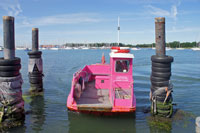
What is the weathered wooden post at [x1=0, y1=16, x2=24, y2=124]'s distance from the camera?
8656mm

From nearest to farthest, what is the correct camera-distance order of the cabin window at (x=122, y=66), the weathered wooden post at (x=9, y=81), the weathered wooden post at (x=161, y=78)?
1. the weathered wooden post at (x=9, y=81)
2. the weathered wooden post at (x=161, y=78)
3. the cabin window at (x=122, y=66)

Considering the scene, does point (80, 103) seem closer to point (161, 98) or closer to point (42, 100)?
point (161, 98)

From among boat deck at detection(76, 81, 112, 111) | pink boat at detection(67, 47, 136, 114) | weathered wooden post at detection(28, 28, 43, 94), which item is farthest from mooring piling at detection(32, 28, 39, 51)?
pink boat at detection(67, 47, 136, 114)

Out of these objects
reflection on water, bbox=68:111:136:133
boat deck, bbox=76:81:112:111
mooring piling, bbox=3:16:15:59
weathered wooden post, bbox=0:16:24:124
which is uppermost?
mooring piling, bbox=3:16:15:59

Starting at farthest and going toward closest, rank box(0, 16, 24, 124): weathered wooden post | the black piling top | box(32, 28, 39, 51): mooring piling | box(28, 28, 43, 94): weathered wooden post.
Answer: box(32, 28, 39, 51): mooring piling < box(28, 28, 43, 94): weathered wooden post < the black piling top < box(0, 16, 24, 124): weathered wooden post

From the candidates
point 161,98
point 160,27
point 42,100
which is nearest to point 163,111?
point 161,98

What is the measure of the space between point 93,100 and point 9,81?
165 inches

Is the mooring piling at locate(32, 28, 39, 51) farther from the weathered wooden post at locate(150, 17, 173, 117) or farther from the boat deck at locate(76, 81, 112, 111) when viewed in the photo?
the weathered wooden post at locate(150, 17, 173, 117)

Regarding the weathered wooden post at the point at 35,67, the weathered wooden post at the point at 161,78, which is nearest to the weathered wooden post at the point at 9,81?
the weathered wooden post at the point at 35,67

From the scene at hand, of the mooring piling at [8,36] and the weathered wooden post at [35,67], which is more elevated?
the mooring piling at [8,36]

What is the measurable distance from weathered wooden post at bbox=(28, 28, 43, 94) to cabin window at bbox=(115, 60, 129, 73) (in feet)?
23.2

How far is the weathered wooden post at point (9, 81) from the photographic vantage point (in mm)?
8656

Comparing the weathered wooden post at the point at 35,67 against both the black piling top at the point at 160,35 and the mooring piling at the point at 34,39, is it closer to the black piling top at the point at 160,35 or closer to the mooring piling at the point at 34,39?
the mooring piling at the point at 34,39

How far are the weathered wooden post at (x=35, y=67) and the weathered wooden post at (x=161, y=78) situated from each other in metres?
8.90
